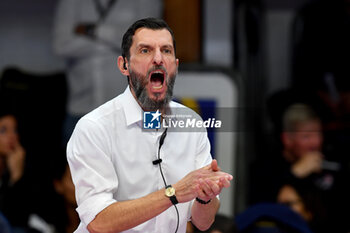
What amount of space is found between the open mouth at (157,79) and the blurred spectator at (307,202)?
0.78m

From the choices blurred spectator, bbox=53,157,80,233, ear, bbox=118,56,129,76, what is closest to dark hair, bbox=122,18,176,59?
ear, bbox=118,56,129,76

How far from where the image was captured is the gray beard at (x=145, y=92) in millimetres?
703

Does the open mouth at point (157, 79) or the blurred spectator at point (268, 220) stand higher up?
the open mouth at point (157, 79)

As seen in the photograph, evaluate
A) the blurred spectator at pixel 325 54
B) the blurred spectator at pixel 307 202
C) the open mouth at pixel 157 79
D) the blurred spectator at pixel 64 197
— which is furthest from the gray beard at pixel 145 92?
the blurred spectator at pixel 325 54

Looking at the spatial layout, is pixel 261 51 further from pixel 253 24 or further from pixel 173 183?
pixel 173 183

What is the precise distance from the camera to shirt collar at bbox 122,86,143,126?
719mm

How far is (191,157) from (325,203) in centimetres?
78

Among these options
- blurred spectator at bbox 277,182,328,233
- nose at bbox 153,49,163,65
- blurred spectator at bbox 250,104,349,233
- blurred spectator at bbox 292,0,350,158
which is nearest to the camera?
nose at bbox 153,49,163,65

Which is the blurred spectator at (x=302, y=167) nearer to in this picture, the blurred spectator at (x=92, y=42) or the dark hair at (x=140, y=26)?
the blurred spectator at (x=92, y=42)

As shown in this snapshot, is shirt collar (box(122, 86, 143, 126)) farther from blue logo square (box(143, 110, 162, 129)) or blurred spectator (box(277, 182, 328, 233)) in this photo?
blurred spectator (box(277, 182, 328, 233))

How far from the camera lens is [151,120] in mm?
719

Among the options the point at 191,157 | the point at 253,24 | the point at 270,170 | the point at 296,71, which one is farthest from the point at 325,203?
the point at 191,157

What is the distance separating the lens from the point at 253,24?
1708mm

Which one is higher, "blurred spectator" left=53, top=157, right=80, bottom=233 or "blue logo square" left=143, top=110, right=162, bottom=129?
"blue logo square" left=143, top=110, right=162, bottom=129
